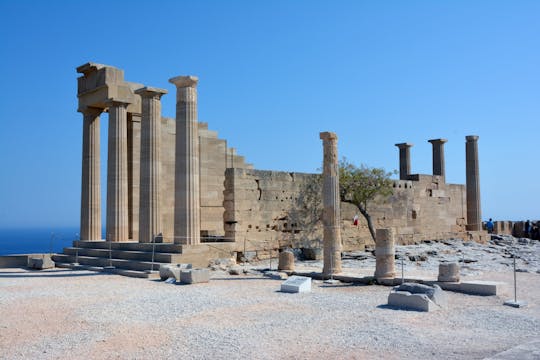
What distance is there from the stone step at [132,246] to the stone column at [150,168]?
0.60 metres

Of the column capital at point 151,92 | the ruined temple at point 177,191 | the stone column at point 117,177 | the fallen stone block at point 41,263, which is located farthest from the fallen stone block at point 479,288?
the fallen stone block at point 41,263

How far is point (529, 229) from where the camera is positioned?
3656 cm

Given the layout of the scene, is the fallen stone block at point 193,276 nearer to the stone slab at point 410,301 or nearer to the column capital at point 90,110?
the stone slab at point 410,301

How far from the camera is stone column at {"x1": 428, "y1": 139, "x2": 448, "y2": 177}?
3181 cm

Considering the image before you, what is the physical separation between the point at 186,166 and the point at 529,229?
27.5 meters

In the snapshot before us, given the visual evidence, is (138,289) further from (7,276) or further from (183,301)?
(7,276)

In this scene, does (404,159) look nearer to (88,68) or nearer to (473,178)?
(473,178)

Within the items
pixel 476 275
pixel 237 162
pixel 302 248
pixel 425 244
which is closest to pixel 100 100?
pixel 237 162

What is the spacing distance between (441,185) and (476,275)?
15615 mm

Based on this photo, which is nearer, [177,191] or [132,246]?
[177,191]

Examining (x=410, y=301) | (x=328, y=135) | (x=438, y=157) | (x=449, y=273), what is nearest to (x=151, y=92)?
(x=328, y=135)

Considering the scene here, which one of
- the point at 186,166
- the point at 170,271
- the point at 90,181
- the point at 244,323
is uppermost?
the point at 186,166

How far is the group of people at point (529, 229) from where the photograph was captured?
3612 cm

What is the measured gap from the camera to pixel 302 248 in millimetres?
22500
